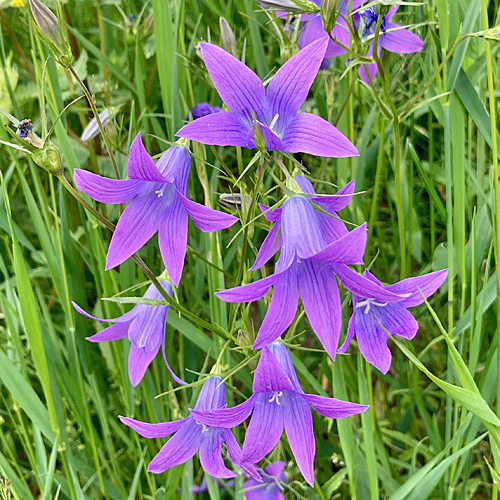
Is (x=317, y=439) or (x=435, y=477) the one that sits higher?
(x=435, y=477)

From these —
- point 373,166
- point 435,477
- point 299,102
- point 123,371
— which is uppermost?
point 299,102

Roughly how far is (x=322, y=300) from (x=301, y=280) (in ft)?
0.14

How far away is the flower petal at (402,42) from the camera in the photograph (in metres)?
1.27

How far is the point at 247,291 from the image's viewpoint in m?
0.72

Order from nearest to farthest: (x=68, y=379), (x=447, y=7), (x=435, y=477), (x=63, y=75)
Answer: (x=435, y=477) < (x=447, y=7) < (x=68, y=379) < (x=63, y=75)

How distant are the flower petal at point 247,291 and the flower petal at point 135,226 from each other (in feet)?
0.88

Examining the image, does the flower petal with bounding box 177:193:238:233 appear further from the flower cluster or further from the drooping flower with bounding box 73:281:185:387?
the drooping flower with bounding box 73:281:185:387

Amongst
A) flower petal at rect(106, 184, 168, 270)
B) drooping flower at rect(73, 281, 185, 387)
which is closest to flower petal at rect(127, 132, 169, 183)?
flower petal at rect(106, 184, 168, 270)

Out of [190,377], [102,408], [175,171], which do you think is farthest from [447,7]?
[102,408]

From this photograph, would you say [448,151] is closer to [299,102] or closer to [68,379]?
[299,102]

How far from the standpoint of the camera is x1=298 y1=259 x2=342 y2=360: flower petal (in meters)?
0.83

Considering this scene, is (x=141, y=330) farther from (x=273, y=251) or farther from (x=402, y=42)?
(x=402, y=42)

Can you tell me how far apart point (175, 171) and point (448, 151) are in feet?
2.06

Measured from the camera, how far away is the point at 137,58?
1.37 metres
